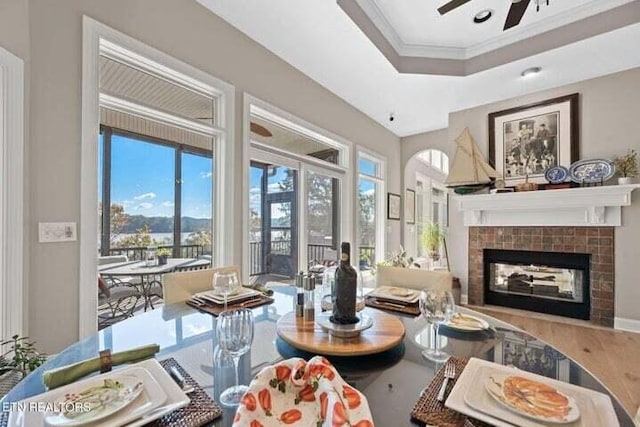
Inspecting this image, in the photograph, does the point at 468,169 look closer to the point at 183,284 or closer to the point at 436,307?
the point at 436,307

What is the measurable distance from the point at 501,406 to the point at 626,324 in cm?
401

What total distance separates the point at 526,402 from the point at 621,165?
160 inches

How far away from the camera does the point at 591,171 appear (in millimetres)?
3457

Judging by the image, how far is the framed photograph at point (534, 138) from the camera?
3.70 metres

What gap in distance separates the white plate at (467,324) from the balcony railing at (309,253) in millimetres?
2198

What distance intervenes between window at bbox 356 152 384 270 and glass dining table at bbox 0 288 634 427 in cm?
347

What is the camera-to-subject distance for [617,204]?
3.29m

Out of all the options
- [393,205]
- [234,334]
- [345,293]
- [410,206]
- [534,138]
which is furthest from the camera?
[410,206]

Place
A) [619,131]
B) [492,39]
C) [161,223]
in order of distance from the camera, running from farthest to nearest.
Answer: [619,131] < [492,39] < [161,223]

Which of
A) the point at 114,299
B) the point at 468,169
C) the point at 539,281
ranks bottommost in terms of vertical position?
the point at 539,281

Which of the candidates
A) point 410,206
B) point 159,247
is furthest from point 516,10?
point 410,206

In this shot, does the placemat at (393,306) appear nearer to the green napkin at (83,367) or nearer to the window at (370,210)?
the green napkin at (83,367)

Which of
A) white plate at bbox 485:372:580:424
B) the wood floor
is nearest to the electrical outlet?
white plate at bbox 485:372:580:424

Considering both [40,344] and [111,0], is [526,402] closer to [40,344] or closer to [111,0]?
[40,344]
